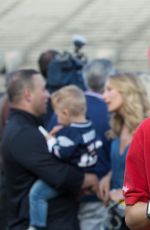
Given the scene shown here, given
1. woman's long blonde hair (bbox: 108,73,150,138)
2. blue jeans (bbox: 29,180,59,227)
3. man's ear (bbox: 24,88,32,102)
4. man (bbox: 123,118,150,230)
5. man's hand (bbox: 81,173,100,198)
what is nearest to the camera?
man (bbox: 123,118,150,230)

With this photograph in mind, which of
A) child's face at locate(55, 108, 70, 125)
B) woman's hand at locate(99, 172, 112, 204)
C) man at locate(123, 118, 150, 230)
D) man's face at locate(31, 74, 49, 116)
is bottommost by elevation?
woman's hand at locate(99, 172, 112, 204)

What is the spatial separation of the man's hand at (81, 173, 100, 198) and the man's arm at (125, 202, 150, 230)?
1596 millimetres

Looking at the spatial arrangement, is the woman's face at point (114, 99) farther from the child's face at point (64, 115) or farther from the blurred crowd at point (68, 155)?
the child's face at point (64, 115)

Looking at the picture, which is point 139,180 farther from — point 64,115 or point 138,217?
point 64,115

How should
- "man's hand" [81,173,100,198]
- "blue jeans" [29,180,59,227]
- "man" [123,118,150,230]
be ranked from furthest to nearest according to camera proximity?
1. "man's hand" [81,173,100,198]
2. "blue jeans" [29,180,59,227]
3. "man" [123,118,150,230]

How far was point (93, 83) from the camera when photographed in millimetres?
4605

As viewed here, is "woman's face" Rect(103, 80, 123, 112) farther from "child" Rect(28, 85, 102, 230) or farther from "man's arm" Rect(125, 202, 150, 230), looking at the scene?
"man's arm" Rect(125, 202, 150, 230)

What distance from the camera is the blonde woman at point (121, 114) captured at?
378 cm

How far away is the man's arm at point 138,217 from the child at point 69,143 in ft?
5.05

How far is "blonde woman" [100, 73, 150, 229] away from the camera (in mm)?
3783

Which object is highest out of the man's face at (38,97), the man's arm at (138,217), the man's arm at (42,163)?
the man's arm at (138,217)

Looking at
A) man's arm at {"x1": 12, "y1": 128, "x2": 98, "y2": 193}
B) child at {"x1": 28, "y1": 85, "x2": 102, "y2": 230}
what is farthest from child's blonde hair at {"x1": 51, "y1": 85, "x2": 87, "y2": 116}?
man's arm at {"x1": 12, "y1": 128, "x2": 98, "y2": 193}

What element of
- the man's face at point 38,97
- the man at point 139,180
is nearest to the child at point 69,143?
the man's face at point 38,97

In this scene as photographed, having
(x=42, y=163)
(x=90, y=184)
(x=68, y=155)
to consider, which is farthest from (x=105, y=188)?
(x=42, y=163)
